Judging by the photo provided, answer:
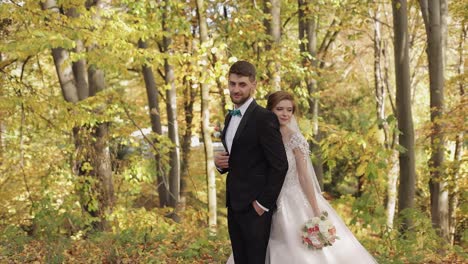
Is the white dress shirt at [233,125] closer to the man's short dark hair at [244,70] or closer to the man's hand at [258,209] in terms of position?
the man's short dark hair at [244,70]

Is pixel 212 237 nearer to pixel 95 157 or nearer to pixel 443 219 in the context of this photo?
pixel 95 157

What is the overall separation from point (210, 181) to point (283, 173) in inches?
305

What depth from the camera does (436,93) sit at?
10.4 m

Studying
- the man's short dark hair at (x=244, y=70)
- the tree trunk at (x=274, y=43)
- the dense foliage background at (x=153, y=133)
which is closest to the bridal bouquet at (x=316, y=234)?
the dense foliage background at (x=153, y=133)

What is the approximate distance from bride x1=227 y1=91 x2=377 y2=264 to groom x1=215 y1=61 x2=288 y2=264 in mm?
209

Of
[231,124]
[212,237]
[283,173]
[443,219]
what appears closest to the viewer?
Result: [283,173]

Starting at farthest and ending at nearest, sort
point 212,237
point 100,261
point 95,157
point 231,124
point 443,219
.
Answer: point 443,219, point 95,157, point 212,237, point 100,261, point 231,124

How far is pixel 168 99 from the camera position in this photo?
16.9 m

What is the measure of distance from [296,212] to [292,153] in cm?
47

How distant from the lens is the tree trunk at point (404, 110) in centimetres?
885

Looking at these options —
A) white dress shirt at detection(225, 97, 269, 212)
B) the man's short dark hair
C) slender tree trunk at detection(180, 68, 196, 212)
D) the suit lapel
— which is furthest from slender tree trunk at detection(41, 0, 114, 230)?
slender tree trunk at detection(180, 68, 196, 212)

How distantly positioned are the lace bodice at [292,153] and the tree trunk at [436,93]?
264 inches

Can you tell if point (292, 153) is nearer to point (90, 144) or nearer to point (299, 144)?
point (299, 144)

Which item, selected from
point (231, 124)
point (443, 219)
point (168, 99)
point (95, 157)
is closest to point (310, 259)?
point (231, 124)
